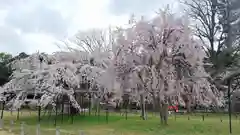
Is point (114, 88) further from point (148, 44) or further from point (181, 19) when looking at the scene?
point (181, 19)

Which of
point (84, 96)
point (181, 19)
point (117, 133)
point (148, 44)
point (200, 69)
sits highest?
point (181, 19)

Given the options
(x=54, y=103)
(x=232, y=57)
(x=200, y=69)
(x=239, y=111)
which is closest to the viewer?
(x=232, y=57)

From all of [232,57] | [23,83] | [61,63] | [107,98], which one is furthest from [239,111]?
[232,57]

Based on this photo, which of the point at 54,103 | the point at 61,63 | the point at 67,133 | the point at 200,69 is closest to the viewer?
the point at 67,133

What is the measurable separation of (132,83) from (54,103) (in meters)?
6.30

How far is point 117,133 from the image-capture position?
730 inches

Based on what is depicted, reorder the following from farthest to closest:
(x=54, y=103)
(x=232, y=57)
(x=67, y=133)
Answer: (x=54, y=103)
(x=67, y=133)
(x=232, y=57)

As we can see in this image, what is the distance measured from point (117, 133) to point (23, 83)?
12044 millimetres

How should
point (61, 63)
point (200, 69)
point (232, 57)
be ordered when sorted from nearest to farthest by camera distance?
point (232, 57) < point (200, 69) < point (61, 63)

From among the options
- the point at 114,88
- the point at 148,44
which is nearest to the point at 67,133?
the point at 114,88

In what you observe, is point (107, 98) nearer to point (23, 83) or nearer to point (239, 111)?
point (23, 83)

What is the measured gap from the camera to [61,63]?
89.7 ft

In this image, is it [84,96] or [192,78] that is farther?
[84,96]

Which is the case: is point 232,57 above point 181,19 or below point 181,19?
below
